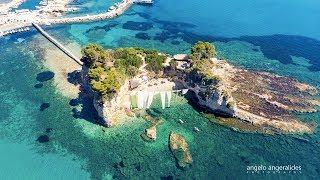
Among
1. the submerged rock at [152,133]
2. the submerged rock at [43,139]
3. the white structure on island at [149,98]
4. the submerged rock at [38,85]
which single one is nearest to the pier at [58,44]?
the submerged rock at [38,85]

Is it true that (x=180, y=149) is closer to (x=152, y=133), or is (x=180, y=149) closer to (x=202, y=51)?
(x=152, y=133)

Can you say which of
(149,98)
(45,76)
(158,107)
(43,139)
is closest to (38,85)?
(45,76)

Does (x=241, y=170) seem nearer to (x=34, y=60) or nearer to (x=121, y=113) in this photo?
(x=121, y=113)

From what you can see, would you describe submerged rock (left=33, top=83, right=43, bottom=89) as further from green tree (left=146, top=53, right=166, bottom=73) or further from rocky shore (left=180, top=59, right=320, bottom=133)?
rocky shore (left=180, top=59, right=320, bottom=133)

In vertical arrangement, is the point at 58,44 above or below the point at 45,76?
above

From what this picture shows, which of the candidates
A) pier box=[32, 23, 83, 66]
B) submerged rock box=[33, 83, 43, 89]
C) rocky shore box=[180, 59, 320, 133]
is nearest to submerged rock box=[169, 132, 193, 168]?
rocky shore box=[180, 59, 320, 133]

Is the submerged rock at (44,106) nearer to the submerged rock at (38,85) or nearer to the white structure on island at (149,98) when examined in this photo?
the submerged rock at (38,85)
